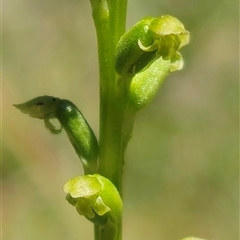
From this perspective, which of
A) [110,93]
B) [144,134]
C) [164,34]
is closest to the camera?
[164,34]

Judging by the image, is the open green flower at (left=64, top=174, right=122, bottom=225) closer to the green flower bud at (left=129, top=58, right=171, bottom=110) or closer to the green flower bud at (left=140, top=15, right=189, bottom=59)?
the green flower bud at (left=129, top=58, right=171, bottom=110)

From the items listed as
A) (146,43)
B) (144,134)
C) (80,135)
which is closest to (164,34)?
(146,43)

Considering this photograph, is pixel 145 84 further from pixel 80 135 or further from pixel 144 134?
pixel 144 134

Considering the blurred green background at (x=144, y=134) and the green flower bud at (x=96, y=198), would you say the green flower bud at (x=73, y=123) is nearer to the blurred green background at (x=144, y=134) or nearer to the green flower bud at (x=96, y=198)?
the green flower bud at (x=96, y=198)

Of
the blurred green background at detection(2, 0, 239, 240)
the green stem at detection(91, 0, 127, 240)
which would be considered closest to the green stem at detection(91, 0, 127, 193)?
the green stem at detection(91, 0, 127, 240)

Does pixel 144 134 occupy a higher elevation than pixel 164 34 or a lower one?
lower

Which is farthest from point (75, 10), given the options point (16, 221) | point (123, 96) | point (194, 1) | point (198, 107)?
point (123, 96)

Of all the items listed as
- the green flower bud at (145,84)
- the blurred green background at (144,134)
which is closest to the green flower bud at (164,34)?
the green flower bud at (145,84)
